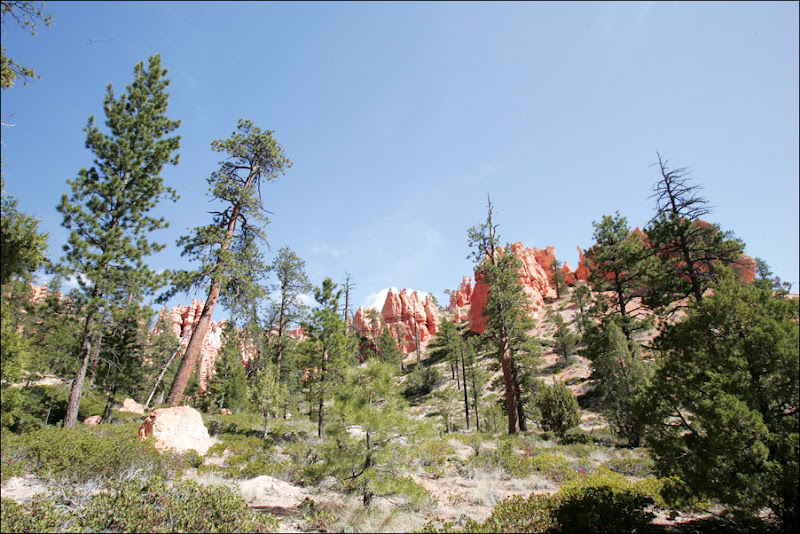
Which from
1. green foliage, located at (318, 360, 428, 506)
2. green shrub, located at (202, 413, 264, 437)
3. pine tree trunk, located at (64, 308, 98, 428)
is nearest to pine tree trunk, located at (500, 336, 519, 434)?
green foliage, located at (318, 360, 428, 506)

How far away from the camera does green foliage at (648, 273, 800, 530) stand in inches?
183

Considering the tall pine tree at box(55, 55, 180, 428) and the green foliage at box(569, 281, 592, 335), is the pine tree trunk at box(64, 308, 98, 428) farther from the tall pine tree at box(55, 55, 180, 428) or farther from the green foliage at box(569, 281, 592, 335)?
the green foliage at box(569, 281, 592, 335)

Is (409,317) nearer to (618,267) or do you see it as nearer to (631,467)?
(618,267)

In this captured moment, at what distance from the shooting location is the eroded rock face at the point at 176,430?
1015 centimetres

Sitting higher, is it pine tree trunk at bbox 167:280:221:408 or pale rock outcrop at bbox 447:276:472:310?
pale rock outcrop at bbox 447:276:472:310

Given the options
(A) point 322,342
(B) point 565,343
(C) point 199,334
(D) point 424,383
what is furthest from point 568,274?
(C) point 199,334

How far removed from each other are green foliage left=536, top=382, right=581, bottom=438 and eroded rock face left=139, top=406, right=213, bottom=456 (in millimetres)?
15203

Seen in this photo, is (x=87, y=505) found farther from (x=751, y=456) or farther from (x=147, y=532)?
(x=751, y=456)

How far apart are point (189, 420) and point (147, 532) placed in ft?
25.8

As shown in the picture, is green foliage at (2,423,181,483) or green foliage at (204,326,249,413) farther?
green foliage at (204,326,249,413)

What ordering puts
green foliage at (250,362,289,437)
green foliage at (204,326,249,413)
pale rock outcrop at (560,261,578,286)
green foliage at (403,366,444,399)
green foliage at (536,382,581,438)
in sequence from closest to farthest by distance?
green foliage at (536,382,581,438)
green foliage at (250,362,289,437)
green foliage at (204,326,249,413)
green foliage at (403,366,444,399)
pale rock outcrop at (560,261,578,286)

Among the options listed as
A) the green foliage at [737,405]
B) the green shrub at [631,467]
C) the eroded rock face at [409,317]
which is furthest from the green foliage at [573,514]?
the eroded rock face at [409,317]

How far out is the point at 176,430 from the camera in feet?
34.9

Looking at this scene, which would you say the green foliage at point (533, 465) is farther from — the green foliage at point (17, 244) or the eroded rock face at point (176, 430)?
the green foliage at point (17, 244)
